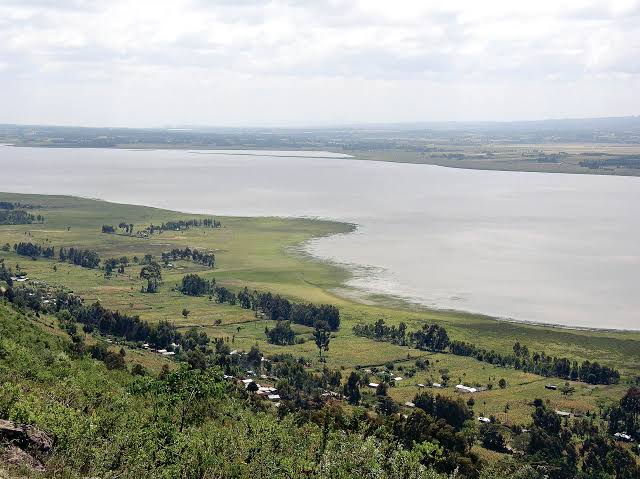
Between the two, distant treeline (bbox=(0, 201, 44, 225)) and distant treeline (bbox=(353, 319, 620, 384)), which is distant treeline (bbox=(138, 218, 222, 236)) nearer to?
distant treeline (bbox=(0, 201, 44, 225))

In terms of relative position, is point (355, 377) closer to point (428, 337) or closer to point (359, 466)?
point (428, 337)

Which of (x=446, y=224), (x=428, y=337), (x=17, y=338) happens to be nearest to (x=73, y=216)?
(x=446, y=224)

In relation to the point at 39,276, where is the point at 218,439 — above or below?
above

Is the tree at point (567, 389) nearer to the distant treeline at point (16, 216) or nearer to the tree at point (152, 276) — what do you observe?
the tree at point (152, 276)

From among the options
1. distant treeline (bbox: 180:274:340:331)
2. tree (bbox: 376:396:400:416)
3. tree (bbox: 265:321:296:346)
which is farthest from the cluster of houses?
tree (bbox: 376:396:400:416)

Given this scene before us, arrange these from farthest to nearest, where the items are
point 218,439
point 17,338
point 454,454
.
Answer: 1. point 17,338
2. point 454,454
3. point 218,439

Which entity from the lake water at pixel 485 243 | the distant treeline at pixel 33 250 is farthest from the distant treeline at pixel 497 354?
the distant treeline at pixel 33 250
